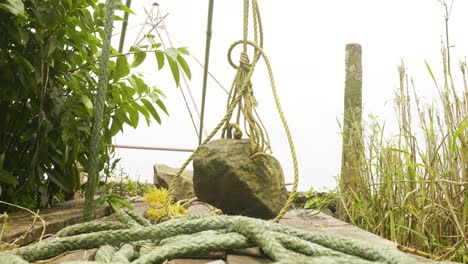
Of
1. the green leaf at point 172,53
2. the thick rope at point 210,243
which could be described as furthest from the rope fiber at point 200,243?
the green leaf at point 172,53

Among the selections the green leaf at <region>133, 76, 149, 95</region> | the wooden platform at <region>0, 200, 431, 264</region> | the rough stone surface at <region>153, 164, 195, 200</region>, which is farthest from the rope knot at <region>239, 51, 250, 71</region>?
the rough stone surface at <region>153, 164, 195, 200</region>

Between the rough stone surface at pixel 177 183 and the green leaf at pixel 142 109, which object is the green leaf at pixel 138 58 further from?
the rough stone surface at pixel 177 183

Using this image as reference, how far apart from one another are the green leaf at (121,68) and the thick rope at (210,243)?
85 centimetres

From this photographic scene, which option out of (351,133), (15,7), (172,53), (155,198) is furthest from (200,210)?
(15,7)

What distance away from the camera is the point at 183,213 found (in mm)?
1874

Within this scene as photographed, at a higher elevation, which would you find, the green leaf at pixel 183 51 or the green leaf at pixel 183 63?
the green leaf at pixel 183 51

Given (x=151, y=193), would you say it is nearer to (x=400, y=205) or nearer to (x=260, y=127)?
(x=260, y=127)

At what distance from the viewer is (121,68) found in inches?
74.6

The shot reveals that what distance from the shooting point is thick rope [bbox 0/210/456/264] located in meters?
1.03

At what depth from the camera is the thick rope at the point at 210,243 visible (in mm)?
1028

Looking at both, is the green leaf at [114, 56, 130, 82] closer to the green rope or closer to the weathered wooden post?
the green rope

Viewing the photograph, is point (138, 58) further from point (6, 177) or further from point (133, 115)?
point (6, 177)

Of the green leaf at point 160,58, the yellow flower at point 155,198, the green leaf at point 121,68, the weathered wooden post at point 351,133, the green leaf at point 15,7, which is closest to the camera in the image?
the green leaf at point 15,7

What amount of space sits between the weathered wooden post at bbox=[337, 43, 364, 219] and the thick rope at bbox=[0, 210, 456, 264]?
1.84 metres
